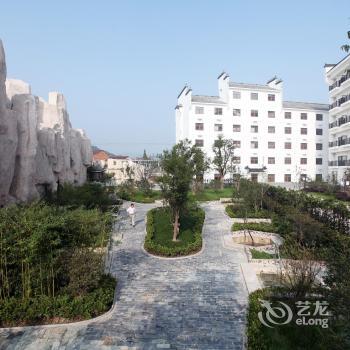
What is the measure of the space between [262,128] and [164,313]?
117ft

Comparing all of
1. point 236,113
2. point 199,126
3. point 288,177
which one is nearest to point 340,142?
point 288,177

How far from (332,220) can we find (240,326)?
7851 millimetres

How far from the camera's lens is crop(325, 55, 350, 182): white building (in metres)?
30.1

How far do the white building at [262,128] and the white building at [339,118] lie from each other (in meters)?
6.19

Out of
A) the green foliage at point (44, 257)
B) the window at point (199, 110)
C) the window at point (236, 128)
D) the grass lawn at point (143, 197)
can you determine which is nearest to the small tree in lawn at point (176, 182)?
the green foliage at point (44, 257)

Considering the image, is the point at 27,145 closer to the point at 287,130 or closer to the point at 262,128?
the point at 262,128

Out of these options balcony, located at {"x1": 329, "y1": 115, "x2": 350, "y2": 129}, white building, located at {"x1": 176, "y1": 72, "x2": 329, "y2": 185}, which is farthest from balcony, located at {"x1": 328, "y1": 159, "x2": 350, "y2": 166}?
white building, located at {"x1": 176, "y1": 72, "x2": 329, "y2": 185}

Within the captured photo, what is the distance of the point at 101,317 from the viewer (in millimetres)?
6668

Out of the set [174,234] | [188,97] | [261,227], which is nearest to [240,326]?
[174,234]

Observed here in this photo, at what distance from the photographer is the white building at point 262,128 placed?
3875cm

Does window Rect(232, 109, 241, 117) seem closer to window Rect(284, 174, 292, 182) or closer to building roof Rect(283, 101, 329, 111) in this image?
building roof Rect(283, 101, 329, 111)

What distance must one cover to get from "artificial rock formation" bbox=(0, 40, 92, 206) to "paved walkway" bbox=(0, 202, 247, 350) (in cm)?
483

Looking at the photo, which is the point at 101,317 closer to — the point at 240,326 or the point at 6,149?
the point at 240,326

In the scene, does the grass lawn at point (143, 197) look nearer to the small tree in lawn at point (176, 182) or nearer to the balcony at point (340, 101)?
the small tree in lawn at point (176, 182)
